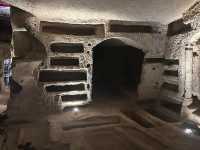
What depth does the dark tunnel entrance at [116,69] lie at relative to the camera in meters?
6.88

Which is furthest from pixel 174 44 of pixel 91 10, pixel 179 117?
pixel 91 10

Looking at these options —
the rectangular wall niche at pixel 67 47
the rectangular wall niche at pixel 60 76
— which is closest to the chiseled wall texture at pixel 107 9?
the rectangular wall niche at pixel 67 47

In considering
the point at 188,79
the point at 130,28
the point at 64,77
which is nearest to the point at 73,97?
the point at 64,77

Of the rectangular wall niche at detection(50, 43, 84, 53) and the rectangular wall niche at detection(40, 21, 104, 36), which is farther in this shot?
the rectangular wall niche at detection(50, 43, 84, 53)

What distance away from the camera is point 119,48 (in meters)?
8.01

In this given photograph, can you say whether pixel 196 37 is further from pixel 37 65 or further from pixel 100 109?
pixel 37 65

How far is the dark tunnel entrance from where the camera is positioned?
6.88 metres

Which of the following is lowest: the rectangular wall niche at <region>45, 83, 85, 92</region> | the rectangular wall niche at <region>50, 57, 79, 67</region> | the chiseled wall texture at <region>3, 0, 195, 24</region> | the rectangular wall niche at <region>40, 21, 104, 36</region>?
the rectangular wall niche at <region>45, 83, 85, 92</region>

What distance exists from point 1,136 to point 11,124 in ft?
1.84

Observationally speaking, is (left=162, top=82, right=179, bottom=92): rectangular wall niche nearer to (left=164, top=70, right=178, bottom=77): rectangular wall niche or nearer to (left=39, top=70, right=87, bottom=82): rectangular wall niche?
(left=164, top=70, right=178, bottom=77): rectangular wall niche

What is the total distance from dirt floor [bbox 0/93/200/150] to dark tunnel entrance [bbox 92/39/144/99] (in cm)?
164

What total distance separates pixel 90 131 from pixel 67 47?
2149 millimetres

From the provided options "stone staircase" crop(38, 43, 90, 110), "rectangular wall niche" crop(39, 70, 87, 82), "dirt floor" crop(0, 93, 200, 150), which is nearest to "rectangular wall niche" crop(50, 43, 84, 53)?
"stone staircase" crop(38, 43, 90, 110)

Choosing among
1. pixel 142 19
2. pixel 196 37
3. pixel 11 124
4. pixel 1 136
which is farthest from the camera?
pixel 142 19
